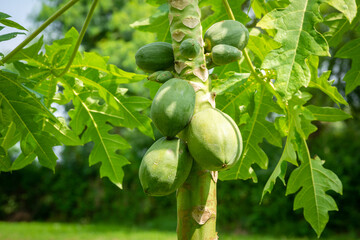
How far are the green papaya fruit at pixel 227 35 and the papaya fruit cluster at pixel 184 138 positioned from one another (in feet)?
0.21

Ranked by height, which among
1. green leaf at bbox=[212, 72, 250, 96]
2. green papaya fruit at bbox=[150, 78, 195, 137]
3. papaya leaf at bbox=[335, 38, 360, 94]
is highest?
green papaya fruit at bbox=[150, 78, 195, 137]

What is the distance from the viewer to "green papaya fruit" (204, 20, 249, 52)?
128 cm

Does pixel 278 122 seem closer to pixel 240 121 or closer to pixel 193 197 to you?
pixel 240 121

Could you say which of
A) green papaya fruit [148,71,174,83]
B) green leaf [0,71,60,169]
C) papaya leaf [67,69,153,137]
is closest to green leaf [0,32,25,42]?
green leaf [0,71,60,169]

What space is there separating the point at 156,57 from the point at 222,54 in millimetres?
241

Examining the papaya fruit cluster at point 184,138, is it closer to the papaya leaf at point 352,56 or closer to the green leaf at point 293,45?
the green leaf at point 293,45

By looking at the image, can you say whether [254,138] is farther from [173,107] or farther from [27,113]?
[27,113]

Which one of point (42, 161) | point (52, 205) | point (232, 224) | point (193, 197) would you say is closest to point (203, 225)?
point (193, 197)

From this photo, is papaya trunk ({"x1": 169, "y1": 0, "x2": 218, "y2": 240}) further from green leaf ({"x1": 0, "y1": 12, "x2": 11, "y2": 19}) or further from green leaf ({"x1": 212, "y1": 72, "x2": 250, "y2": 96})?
green leaf ({"x1": 0, "y1": 12, "x2": 11, "y2": 19})

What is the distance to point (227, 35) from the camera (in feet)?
4.20

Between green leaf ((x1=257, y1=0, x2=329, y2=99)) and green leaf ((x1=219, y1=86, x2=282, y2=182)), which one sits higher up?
green leaf ((x1=257, y1=0, x2=329, y2=99))

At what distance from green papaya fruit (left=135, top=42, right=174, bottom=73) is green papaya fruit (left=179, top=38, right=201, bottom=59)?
13 cm

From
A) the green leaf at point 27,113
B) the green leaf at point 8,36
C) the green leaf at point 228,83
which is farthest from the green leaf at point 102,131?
the green leaf at point 228,83

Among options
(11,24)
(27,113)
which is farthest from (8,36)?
(27,113)
